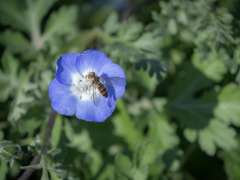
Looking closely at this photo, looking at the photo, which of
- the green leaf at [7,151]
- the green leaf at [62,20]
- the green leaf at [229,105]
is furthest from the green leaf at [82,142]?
the green leaf at [229,105]

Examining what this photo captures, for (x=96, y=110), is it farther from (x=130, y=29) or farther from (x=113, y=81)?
(x=130, y=29)

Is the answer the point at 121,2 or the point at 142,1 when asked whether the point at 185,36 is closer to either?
the point at 142,1

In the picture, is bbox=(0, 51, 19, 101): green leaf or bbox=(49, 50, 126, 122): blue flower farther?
bbox=(0, 51, 19, 101): green leaf

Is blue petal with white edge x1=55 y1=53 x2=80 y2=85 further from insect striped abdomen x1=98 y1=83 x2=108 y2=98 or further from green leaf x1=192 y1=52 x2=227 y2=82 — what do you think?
green leaf x1=192 y1=52 x2=227 y2=82

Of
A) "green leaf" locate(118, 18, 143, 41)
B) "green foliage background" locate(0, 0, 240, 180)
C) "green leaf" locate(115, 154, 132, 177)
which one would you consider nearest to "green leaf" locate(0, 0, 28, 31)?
"green foliage background" locate(0, 0, 240, 180)

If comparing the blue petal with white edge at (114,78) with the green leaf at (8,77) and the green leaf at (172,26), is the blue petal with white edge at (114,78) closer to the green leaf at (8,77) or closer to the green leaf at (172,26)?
the green leaf at (172,26)

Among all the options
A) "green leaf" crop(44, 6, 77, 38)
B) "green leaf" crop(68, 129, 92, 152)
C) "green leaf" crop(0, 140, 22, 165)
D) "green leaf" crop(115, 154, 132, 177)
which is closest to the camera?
"green leaf" crop(0, 140, 22, 165)
